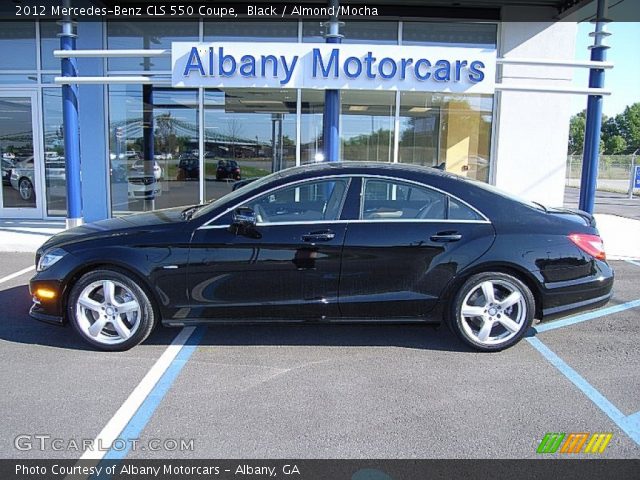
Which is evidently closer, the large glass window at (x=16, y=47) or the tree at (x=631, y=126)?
the large glass window at (x=16, y=47)

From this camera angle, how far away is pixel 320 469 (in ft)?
8.74

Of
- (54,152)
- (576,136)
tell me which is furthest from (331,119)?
(576,136)

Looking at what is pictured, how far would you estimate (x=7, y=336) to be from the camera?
4.43 meters

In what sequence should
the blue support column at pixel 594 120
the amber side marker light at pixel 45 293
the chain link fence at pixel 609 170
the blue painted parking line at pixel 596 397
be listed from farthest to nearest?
the chain link fence at pixel 609 170, the blue support column at pixel 594 120, the amber side marker light at pixel 45 293, the blue painted parking line at pixel 596 397

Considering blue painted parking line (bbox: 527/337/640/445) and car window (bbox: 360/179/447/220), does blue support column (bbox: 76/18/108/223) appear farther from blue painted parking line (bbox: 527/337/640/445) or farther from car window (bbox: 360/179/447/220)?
blue painted parking line (bbox: 527/337/640/445)

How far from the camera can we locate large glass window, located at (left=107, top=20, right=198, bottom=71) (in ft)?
34.2

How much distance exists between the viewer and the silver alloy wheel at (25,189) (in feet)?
35.3

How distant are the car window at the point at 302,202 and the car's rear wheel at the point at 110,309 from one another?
1153 millimetres

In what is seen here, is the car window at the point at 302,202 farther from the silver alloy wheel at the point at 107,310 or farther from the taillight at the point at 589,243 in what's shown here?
the taillight at the point at 589,243

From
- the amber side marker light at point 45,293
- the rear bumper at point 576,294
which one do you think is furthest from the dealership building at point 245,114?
the amber side marker light at point 45,293

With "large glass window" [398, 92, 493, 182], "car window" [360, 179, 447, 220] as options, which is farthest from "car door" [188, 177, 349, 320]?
"large glass window" [398, 92, 493, 182]

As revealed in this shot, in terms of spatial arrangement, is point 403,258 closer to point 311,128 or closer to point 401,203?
point 401,203

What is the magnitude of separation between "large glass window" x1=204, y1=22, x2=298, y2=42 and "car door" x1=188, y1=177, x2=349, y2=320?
7.63m

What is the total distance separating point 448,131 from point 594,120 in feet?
10.6
